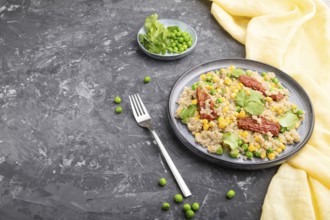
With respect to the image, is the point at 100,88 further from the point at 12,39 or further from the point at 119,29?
the point at 12,39

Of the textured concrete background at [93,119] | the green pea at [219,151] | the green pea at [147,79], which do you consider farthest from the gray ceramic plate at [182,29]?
the green pea at [219,151]

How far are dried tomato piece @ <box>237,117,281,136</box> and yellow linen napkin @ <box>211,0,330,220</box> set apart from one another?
19 cm

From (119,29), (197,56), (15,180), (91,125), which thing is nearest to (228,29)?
(197,56)

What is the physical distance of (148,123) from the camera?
2.34 metres

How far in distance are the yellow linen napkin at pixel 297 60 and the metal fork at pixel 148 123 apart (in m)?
0.42

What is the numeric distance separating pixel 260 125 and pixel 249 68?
60 cm

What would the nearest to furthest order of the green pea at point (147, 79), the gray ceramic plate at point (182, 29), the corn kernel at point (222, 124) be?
the corn kernel at point (222, 124) → the green pea at point (147, 79) → the gray ceramic plate at point (182, 29)

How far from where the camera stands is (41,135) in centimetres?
234

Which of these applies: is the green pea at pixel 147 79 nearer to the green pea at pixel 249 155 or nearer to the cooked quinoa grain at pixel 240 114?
the cooked quinoa grain at pixel 240 114

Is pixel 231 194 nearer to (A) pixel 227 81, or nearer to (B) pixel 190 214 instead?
(B) pixel 190 214

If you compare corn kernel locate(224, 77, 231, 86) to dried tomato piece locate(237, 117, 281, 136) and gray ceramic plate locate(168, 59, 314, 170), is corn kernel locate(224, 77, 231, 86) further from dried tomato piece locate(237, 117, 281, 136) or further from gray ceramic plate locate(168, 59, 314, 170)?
dried tomato piece locate(237, 117, 281, 136)

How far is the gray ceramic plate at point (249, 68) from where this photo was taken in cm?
210

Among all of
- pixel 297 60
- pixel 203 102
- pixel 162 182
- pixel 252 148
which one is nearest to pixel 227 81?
pixel 203 102

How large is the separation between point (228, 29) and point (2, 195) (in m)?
1.92
